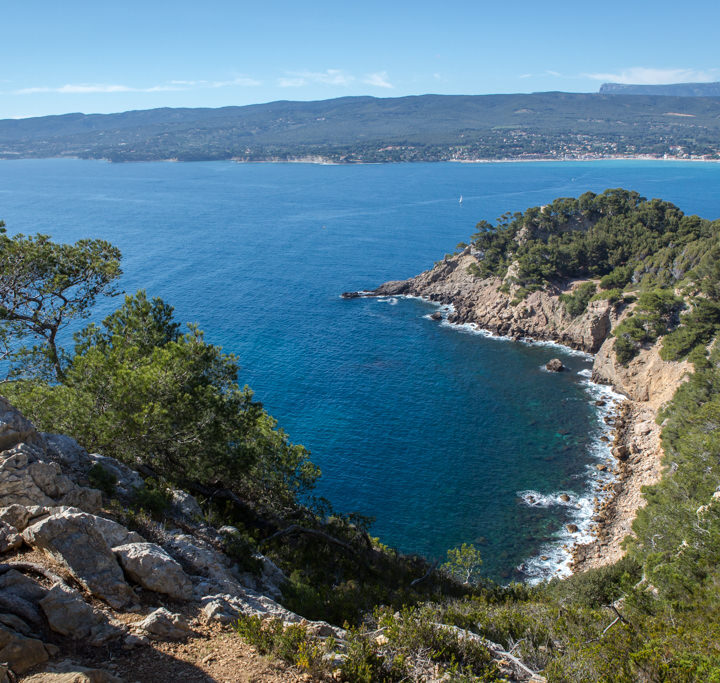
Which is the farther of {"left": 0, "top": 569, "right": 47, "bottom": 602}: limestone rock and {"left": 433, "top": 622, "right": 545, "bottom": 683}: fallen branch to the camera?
{"left": 433, "top": 622, "right": 545, "bottom": 683}: fallen branch

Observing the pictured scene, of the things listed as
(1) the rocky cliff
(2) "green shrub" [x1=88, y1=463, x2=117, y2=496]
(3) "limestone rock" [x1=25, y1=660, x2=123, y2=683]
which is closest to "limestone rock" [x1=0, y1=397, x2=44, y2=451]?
(1) the rocky cliff

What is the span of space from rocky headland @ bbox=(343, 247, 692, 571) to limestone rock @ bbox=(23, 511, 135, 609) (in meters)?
30.9

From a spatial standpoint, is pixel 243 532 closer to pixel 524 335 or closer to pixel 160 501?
pixel 160 501

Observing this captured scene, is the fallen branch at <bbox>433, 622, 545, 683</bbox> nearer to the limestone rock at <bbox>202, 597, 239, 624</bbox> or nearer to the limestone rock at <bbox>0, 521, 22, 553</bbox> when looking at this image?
the limestone rock at <bbox>202, 597, 239, 624</bbox>

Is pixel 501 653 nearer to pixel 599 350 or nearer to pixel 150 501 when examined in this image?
pixel 150 501

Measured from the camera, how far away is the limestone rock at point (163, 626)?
1079cm

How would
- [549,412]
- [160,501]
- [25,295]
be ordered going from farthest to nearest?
[549,412] → [25,295] → [160,501]

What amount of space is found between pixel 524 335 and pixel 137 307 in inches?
2271

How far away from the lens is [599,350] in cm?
6438

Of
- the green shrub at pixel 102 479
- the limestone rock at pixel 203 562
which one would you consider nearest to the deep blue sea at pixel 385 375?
the limestone rock at pixel 203 562

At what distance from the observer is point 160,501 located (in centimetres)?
1669

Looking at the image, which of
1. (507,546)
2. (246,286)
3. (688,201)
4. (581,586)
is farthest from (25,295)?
(688,201)

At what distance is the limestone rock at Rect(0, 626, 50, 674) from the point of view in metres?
8.55

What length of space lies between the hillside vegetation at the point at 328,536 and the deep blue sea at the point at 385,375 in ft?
34.5
